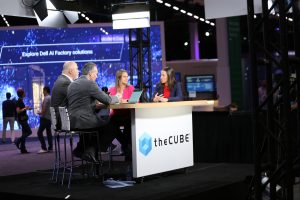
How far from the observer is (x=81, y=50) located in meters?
16.4

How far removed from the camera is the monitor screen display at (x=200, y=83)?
17.6m

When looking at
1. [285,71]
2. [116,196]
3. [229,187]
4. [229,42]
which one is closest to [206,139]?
[229,187]

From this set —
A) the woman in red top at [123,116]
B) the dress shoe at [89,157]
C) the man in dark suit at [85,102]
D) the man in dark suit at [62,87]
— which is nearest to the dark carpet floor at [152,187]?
the dress shoe at [89,157]

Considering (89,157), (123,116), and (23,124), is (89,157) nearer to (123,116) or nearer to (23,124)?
(123,116)

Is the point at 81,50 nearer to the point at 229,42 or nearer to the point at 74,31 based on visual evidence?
the point at 74,31

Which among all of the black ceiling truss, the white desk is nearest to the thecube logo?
the white desk

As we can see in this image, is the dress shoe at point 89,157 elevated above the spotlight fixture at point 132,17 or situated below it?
below

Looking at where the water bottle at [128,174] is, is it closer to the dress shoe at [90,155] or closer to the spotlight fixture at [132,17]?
the dress shoe at [90,155]

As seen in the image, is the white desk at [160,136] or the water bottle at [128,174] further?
the water bottle at [128,174]

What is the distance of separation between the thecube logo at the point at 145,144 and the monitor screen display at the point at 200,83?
11549mm

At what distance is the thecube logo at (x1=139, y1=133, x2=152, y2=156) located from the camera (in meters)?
5.98

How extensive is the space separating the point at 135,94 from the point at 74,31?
10.6 m

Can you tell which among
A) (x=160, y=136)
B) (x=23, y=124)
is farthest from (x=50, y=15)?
(x=23, y=124)

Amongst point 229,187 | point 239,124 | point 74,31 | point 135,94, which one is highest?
point 74,31
